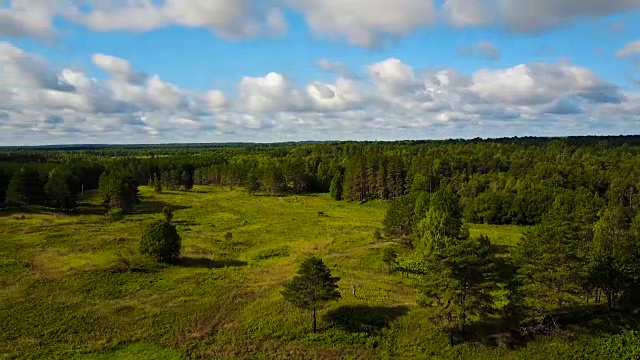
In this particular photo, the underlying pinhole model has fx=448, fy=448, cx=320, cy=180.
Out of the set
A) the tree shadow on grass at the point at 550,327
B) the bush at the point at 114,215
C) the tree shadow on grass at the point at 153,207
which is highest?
the bush at the point at 114,215

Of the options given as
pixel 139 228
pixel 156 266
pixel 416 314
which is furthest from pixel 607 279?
pixel 139 228

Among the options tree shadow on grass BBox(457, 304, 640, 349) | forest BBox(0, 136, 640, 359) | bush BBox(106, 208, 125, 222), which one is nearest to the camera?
forest BBox(0, 136, 640, 359)

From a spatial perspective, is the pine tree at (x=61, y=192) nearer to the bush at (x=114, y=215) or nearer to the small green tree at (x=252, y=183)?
the bush at (x=114, y=215)

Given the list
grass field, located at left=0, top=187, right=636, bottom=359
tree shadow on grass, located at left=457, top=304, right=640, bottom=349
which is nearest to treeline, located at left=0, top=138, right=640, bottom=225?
grass field, located at left=0, top=187, right=636, bottom=359

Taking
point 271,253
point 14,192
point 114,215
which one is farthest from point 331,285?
point 14,192

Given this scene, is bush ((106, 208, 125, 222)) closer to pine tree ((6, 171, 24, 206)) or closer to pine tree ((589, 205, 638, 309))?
pine tree ((6, 171, 24, 206))

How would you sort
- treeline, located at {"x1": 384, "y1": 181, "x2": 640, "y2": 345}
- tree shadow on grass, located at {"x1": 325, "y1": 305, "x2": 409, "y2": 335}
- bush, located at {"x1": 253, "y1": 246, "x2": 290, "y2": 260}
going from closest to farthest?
1. treeline, located at {"x1": 384, "y1": 181, "x2": 640, "y2": 345}
2. tree shadow on grass, located at {"x1": 325, "y1": 305, "x2": 409, "y2": 335}
3. bush, located at {"x1": 253, "y1": 246, "x2": 290, "y2": 260}

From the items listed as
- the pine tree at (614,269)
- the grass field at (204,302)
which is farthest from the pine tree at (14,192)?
the pine tree at (614,269)
